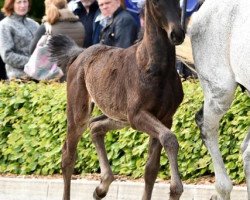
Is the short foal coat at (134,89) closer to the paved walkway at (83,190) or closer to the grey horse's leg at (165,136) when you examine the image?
the grey horse's leg at (165,136)

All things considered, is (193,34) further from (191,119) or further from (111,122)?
(191,119)

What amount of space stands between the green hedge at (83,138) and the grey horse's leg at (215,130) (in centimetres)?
182

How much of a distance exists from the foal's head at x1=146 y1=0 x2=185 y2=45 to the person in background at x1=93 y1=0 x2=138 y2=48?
4114mm

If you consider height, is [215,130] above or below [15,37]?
above

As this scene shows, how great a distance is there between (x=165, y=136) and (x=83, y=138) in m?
4.27

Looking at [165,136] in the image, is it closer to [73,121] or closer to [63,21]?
[73,121]

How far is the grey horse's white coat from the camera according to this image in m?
9.71

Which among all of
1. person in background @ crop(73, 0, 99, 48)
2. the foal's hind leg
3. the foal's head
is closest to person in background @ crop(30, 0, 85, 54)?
person in background @ crop(73, 0, 99, 48)

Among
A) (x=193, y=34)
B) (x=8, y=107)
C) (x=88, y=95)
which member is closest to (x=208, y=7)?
(x=193, y=34)

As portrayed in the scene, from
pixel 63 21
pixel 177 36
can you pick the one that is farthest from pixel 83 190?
pixel 177 36

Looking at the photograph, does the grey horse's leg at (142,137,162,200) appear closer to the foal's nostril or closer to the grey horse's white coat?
the grey horse's white coat

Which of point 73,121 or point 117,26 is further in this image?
point 117,26

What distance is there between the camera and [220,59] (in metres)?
9.96

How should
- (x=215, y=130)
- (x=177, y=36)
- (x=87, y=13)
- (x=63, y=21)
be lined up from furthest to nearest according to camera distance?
(x=87, y=13) < (x=63, y=21) < (x=215, y=130) < (x=177, y=36)
